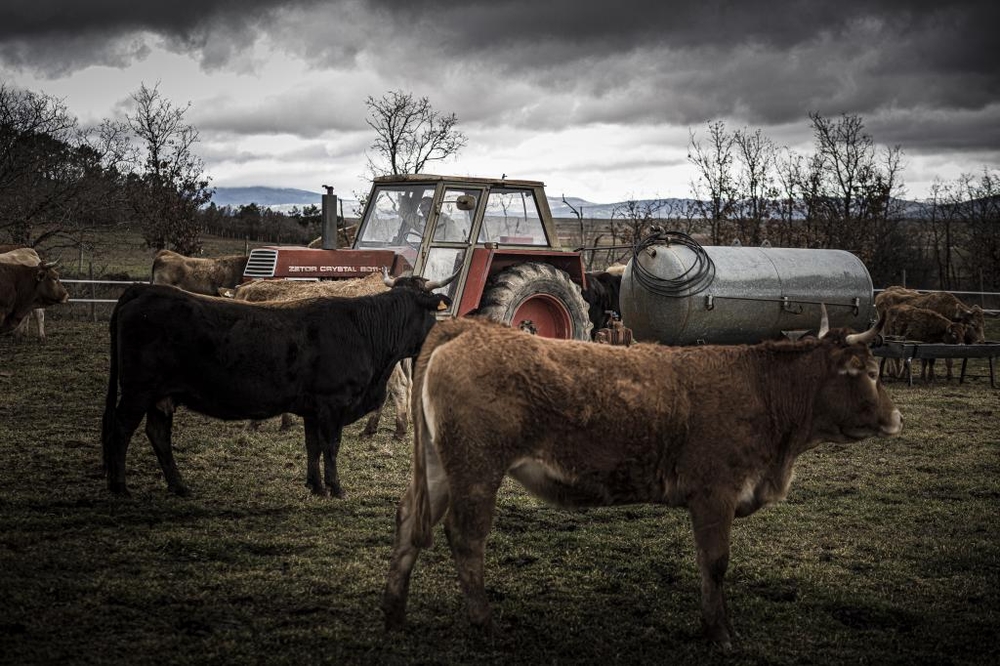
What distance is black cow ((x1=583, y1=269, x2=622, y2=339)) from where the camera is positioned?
1606cm

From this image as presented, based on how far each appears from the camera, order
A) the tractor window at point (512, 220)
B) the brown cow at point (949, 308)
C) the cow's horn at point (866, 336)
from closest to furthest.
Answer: the cow's horn at point (866, 336) → the tractor window at point (512, 220) → the brown cow at point (949, 308)

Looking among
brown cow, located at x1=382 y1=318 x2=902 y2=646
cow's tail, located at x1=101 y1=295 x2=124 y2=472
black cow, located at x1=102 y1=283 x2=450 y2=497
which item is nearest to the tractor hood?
black cow, located at x1=102 y1=283 x2=450 y2=497

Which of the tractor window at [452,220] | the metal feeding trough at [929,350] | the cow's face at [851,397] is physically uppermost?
the tractor window at [452,220]

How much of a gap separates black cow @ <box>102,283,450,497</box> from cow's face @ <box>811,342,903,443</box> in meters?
3.76

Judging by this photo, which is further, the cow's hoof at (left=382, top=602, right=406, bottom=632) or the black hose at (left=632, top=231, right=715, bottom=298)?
the black hose at (left=632, top=231, right=715, bottom=298)

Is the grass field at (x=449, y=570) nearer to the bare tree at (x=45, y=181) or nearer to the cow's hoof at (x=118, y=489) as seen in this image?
the cow's hoof at (x=118, y=489)

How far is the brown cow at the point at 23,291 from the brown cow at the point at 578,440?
11873mm

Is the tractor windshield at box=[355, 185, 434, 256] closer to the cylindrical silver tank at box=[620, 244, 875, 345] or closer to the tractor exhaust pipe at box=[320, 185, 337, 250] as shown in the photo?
the tractor exhaust pipe at box=[320, 185, 337, 250]

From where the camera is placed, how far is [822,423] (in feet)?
16.1

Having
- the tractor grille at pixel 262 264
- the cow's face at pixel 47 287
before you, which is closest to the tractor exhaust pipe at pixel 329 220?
the tractor grille at pixel 262 264

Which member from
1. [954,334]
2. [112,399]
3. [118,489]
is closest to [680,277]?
[954,334]

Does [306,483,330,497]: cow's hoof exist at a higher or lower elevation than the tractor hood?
lower

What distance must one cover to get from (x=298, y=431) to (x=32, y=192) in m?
12.9

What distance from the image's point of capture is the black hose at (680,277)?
12305 millimetres
